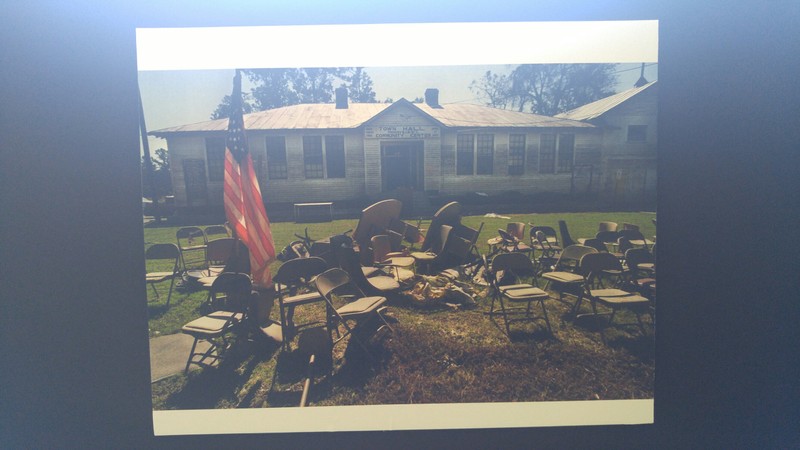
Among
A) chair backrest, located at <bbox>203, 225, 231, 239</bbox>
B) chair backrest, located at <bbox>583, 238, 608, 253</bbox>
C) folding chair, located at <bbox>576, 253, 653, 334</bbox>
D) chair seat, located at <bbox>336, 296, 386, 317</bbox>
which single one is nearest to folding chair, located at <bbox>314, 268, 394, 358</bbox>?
chair seat, located at <bbox>336, 296, 386, 317</bbox>

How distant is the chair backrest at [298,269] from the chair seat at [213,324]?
59 centimetres

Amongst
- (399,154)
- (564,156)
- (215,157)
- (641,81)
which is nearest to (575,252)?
(564,156)

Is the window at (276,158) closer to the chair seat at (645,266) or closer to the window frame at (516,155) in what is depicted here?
the window frame at (516,155)

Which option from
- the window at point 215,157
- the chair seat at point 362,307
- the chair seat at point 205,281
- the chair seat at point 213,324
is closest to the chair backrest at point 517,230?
the chair seat at point 362,307

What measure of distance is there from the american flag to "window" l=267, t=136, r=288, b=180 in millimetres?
671

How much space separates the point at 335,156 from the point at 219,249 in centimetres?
192

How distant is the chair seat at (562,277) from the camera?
14.0ft

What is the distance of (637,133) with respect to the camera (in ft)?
10.5

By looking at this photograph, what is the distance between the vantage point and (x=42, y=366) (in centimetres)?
260

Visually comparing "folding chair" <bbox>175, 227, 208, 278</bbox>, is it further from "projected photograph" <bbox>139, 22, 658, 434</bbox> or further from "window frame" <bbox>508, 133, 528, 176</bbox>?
"window frame" <bbox>508, 133, 528, 176</bbox>

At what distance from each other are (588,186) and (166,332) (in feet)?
17.9

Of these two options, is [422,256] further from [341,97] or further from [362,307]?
[341,97]

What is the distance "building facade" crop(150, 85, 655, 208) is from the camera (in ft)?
12.5

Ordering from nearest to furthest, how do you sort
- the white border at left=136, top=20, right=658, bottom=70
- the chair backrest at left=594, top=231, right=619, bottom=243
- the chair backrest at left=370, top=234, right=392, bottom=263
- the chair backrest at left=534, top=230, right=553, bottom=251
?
1. the white border at left=136, top=20, right=658, bottom=70
2. the chair backrest at left=594, top=231, right=619, bottom=243
3. the chair backrest at left=370, top=234, right=392, bottom=263
4. the chair backrest at left=534, top=230, right=553, bottom=251
